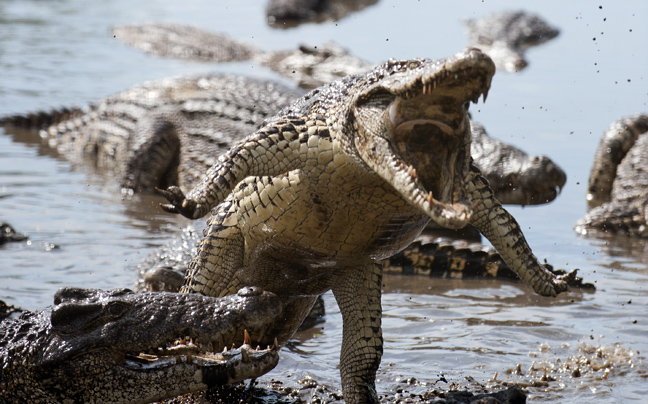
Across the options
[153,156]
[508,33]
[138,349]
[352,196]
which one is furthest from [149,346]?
[508,33]

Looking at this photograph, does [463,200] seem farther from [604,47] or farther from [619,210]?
[604,47]

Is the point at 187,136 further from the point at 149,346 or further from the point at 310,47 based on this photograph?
the point at 310,47

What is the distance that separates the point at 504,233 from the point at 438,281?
7.47 ft

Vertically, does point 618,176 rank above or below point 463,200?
above

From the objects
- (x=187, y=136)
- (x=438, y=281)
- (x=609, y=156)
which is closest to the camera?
(x=438, y=281)

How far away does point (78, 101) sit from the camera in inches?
458

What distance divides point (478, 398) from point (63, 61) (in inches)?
465

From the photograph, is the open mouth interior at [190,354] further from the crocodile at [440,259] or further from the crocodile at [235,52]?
the crocodile at [235,52]

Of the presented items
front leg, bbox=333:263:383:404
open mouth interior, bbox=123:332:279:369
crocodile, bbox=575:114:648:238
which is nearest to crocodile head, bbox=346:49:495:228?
open mouth interior, bbox=123:332:279:369

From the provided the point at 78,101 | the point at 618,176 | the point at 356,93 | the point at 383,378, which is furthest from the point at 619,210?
the point at 78,101

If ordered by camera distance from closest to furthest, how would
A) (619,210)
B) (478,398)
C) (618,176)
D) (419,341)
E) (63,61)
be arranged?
(478,398) → (419,341) → (619,210) → (618,176) → (63,61)

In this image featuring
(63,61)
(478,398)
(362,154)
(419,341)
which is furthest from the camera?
(63,61)

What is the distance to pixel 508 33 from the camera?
16750mm

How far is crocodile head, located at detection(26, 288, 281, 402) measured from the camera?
3109 mm
